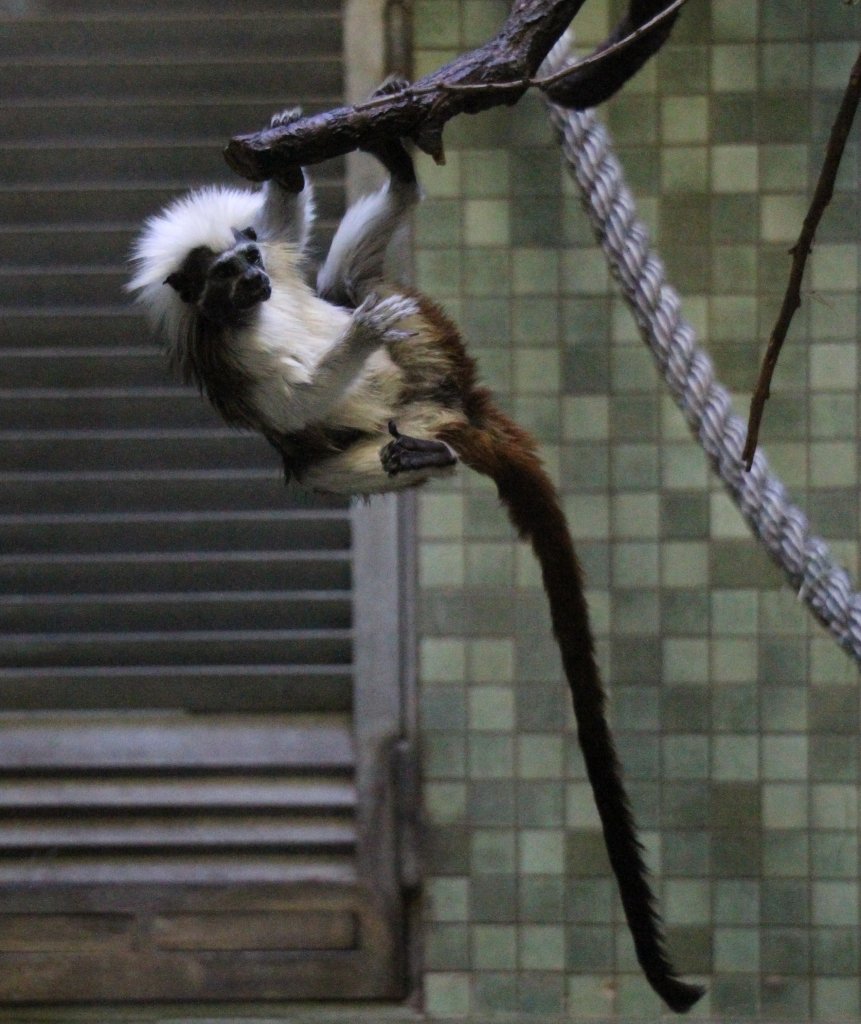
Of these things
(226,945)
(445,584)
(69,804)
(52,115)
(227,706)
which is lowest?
(226,945)

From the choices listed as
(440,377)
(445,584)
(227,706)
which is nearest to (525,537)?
(440,377)

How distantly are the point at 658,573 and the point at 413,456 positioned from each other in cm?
142

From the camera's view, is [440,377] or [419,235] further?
[419,235]

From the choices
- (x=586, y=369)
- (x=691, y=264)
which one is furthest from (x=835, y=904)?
(x=691, y=264)

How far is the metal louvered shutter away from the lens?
2418mm

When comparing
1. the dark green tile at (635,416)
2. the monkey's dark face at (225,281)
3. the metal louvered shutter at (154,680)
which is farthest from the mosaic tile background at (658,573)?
the monkey's dark face at (225,281)

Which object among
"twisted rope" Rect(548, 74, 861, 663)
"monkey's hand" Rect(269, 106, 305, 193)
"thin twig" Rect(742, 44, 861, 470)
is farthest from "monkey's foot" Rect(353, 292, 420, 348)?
"twisted rope" Rect(548, 74, 861, 663)

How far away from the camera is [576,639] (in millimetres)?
1260

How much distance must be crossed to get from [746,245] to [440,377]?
1.37m

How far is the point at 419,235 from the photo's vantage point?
2.37 meters

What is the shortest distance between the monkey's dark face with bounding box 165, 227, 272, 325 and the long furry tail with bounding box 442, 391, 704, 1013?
0.60 feet

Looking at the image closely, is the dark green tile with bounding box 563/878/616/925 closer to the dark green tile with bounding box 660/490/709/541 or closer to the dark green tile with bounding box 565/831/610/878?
the dark green tile with bounding box 565/831/610/878

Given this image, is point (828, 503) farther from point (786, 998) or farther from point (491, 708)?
point (786, 998)

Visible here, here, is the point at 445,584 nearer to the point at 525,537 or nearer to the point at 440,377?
the point at 525,537
